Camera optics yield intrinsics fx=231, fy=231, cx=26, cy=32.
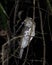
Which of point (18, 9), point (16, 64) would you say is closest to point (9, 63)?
point (16, 64)

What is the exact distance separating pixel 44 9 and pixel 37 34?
0.13 m

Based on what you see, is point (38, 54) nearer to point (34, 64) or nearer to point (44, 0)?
point (34, 64)

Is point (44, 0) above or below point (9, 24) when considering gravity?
above

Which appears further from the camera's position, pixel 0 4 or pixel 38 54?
pixel 38 54

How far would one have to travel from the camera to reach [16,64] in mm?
1135

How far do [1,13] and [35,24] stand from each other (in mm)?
177

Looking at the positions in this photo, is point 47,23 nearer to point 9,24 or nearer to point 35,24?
point 35,24

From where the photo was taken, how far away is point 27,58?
1156 mm

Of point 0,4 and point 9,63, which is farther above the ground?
point 0,4

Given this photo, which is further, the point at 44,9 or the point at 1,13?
the point at 44,9

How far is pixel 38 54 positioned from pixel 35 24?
6.8 inches

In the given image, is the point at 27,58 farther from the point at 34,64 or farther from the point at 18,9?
the point at 18,9

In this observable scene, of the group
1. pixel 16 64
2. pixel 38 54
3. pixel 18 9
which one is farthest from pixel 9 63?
pixel 18 9

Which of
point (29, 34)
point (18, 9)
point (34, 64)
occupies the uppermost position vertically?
point (18, 9)
